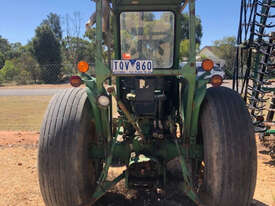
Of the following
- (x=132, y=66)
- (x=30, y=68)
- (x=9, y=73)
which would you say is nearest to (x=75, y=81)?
(x=132, y=66)

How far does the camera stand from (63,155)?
2.72 metres

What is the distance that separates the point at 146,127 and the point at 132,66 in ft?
3.47

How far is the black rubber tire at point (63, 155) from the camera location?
2705 mm

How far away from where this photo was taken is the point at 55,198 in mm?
2732

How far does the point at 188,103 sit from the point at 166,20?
53.9 inches

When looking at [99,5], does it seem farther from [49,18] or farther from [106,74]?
[49,18]

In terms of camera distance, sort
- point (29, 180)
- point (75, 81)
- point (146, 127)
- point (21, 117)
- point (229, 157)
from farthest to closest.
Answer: point (21, 117), point (29, 180), point (146, 127), point (75, 81), point (229, 157)

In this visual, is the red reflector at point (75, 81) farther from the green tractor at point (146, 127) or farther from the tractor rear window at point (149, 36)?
the tractor rear window at point (149, 36)

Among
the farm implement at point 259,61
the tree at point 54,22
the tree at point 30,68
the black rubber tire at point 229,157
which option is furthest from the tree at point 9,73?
the black rubber tire at point 229,157

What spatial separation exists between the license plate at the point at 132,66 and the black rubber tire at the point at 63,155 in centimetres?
59

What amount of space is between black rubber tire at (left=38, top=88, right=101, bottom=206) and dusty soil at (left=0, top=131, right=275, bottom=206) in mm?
777

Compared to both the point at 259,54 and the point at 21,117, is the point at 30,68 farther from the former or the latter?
the point at 259,54

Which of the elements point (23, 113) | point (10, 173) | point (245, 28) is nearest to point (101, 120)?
point (10, 173)

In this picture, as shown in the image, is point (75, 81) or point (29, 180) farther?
point (29, 180)
